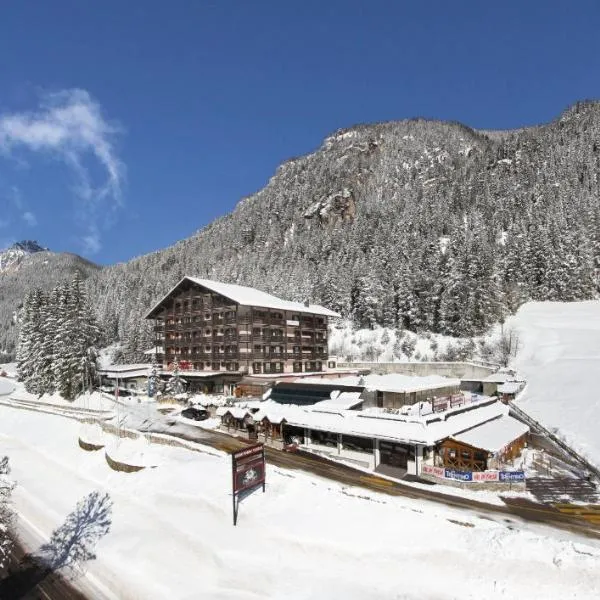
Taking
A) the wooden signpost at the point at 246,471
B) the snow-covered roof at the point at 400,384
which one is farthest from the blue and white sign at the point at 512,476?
the snow-covered roof at the point at 400,384

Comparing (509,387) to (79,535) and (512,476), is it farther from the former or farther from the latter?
(79,535)

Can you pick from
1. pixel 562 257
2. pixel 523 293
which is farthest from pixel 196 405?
pixel 562 257

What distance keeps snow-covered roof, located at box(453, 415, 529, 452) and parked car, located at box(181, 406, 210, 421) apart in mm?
30482

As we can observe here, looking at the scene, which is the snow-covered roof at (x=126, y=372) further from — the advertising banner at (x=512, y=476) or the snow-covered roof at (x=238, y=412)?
the advertising banner at (x=512, y=476)

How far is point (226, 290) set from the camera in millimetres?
76812

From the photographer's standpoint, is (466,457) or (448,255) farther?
(448,255)

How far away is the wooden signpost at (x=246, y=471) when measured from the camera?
1097 inches

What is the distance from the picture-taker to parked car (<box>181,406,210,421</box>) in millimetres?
53469

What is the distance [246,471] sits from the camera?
2903cm

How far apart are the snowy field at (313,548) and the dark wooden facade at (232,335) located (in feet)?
129

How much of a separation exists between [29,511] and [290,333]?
5091 cm

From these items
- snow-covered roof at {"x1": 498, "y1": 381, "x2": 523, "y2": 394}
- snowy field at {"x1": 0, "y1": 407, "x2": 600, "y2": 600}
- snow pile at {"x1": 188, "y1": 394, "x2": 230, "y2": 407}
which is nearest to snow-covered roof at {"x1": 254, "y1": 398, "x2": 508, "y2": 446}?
snowy field at {"x1": 0, "y1": 407, "x2": 600, "y2": 600}

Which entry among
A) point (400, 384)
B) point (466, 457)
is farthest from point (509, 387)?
point (466, 457)

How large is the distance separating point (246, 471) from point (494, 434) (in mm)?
23726
